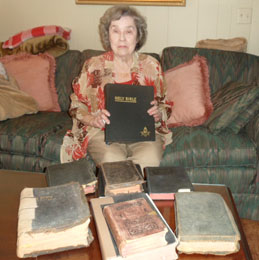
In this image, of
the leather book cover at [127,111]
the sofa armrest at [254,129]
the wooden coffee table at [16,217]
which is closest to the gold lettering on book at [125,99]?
the leather book cover at [127,111]

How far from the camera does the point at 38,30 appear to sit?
2.49 meters

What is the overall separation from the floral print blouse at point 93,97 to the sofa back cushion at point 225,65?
47cm

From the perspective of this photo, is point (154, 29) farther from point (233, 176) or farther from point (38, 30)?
point (233, 176)

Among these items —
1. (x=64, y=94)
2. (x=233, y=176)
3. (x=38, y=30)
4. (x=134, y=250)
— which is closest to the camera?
(x=134, y=250)

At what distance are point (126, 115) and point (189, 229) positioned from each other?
2.43ft

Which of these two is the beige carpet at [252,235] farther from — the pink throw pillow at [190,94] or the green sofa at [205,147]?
the pink throw pillow at [190,94]

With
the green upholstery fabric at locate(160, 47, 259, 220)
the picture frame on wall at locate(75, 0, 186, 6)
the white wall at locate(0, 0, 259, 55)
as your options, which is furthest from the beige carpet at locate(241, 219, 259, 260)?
the picture frame on wall at locate(75, 0, 186, 6)

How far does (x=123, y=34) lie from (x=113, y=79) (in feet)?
0.84

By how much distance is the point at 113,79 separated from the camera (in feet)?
5.90

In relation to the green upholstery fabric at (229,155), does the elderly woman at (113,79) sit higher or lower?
higher

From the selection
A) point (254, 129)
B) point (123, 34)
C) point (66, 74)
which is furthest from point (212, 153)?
point (66, 74)

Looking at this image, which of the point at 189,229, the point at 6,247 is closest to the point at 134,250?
the point at 189,229

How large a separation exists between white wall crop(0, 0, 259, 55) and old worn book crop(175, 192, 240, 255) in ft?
6.11

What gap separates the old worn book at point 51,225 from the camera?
863 mm
